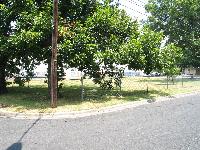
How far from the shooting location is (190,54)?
54.4 meters

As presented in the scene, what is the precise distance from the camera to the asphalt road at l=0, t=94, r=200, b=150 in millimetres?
9734

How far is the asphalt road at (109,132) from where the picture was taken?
383 inches

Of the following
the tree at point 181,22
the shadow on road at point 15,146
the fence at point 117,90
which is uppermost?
the tree at point 181,22

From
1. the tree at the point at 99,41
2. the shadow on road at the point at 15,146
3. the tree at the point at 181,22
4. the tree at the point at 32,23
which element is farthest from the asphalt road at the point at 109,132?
the tree at the point at 181,22

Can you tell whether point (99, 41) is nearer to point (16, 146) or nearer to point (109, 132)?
point (109, 132)

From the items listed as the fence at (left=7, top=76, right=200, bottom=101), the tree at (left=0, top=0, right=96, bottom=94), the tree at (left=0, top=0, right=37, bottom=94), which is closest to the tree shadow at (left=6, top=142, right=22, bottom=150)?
the tree at (left=0, top=0, right=96, bottom=94)

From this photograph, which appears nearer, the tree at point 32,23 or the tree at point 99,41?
the tree at point 32,23

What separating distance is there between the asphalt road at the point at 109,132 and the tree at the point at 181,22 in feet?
128

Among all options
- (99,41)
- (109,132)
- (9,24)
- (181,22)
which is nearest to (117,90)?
(99,41)

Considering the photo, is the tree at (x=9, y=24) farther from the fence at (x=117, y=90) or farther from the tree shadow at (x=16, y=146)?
the tree shadow at (x=16, y=146)

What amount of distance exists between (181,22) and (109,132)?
4511 centimetres

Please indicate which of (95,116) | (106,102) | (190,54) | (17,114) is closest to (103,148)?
(95,116)

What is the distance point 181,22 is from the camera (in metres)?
54.0

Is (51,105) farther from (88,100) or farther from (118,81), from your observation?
(118,81)
